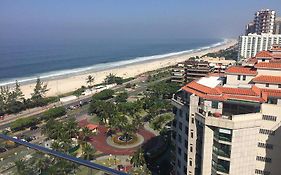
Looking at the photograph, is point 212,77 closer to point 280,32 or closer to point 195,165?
point 195,165

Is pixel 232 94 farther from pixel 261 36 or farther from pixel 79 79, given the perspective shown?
pixel 261 36

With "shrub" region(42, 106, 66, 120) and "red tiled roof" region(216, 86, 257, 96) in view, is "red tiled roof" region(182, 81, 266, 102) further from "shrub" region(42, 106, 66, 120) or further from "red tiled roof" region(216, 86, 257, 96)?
"shrub" region(42, 106, 66, 120)

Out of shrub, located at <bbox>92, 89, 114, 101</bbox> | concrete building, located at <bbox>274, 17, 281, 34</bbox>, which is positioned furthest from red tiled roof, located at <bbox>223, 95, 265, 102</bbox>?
concrete building, located at <bbox>274, 17, 281, 34</bbox>

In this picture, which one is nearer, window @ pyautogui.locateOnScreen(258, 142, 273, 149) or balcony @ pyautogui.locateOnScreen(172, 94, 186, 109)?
window @ pyautogui.locateOnScreen(258, 142, 273, 149)

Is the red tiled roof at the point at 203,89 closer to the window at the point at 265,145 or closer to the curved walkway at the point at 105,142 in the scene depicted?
the window at the point at 265,145

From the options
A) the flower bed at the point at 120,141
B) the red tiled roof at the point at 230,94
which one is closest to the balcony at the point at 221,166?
the red tiled roof at the point at 230,94

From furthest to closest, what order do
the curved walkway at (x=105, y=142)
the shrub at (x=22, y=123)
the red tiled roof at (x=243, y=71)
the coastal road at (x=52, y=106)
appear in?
the coastal road at (x=52, y=106) → the shrub at (x=22, y=123) → the curved walkway at (x=105, y=142) → the red tiled roof at (x=243, y=71)
